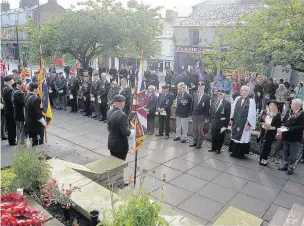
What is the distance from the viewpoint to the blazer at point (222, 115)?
8.50 m

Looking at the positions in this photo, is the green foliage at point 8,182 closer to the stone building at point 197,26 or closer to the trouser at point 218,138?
the trouser at point 218,138

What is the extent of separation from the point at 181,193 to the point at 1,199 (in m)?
3.73

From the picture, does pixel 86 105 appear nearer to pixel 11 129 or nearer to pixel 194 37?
pixel 11 129

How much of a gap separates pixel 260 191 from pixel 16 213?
5.26m

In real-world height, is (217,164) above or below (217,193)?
above

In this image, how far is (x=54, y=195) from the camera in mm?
3824

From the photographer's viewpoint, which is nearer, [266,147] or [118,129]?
[118,129]

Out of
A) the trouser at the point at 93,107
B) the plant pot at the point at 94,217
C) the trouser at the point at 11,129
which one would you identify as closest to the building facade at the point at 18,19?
the trouser at the point at 93,107

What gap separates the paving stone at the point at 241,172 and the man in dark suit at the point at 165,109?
311 cm

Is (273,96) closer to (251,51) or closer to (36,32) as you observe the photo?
(251,51)

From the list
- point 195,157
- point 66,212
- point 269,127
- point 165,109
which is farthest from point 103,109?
point 66,212

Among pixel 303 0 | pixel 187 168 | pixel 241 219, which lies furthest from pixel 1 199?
pixel 303 0

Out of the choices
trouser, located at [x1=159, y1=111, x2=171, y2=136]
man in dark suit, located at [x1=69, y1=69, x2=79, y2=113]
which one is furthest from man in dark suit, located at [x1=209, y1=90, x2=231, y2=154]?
man in dark suit, located at [x1=69, y1=69, x2=79, y2=113]

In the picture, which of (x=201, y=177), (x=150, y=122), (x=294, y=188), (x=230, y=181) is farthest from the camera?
(x=150, y=122)
